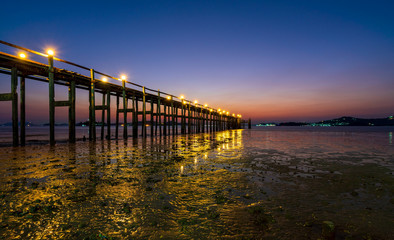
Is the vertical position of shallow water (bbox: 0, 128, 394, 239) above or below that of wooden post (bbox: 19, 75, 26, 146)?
below

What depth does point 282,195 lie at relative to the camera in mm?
4523

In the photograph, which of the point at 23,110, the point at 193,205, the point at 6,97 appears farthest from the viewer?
the point at 23,110

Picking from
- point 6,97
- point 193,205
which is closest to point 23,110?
point 6,97

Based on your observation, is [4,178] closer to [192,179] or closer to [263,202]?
[192,179]

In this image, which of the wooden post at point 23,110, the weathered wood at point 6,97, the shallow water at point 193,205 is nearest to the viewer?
the shallow water at point 193,205

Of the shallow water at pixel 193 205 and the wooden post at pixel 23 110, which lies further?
the wooden post at pixel 23 110

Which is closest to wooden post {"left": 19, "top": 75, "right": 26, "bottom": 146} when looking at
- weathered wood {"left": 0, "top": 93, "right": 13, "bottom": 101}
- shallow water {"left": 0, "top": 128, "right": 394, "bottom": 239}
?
weathered wood {"left": 0, "top": 93, "right": 13, "bottom": 101}

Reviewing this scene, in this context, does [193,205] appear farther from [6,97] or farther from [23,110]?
[23,110]

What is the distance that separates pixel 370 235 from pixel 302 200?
1.34 m

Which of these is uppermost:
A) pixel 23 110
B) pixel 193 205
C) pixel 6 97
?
pixel 6 97

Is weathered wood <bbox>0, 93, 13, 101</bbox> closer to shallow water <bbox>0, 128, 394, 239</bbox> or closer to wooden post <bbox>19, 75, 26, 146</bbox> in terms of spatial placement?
wooden post <bbox>19, 75, 26, 146</bbox>

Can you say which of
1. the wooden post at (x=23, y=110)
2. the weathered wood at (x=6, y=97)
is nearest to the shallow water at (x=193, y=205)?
the weathered wood at (x=6, y=97)

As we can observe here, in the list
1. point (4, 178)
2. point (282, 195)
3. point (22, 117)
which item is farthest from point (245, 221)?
point (22, 117)

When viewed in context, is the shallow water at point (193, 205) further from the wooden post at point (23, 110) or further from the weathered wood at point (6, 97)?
the wooden post at point (23, 110)
